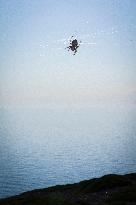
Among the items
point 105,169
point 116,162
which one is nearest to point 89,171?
point 105,169

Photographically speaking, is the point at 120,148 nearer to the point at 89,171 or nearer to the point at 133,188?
the point at 89,171

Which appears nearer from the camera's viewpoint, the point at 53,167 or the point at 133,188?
the point at 133,188

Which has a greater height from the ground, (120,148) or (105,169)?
(120,148)

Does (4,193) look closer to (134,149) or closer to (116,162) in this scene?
(116,162)

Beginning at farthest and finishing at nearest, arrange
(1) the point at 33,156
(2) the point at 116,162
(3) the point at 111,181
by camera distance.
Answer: (1) the point at 33,156
(2) the point at 116,162
(3) the point at 111,181

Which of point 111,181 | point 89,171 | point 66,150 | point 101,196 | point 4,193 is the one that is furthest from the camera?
point 66,150

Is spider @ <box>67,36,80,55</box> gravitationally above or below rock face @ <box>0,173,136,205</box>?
above

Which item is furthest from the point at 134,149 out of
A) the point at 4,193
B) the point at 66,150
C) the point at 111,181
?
the point at 111,181

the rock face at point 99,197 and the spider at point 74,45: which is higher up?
the spider at point 74,45

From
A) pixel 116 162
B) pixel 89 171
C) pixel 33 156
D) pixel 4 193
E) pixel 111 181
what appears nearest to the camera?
pixel 111 181

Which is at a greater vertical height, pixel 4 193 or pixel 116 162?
pixel 116 162
